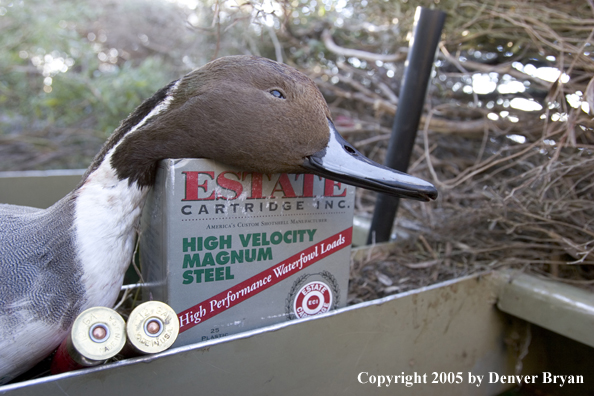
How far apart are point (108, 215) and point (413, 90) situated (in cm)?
99

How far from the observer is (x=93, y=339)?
61 centimetres

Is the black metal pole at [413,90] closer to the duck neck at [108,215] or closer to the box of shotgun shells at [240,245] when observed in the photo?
the box of shotgun shells at [240,245]

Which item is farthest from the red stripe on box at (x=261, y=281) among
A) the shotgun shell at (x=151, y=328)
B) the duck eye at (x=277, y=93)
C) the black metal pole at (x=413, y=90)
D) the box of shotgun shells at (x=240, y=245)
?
the black metal pole at (x=413, y=90)

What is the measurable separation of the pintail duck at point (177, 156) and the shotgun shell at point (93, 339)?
110 mm

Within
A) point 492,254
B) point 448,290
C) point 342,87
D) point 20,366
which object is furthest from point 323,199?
point 342,87

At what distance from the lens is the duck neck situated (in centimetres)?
73

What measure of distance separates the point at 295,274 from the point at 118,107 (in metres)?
2.63

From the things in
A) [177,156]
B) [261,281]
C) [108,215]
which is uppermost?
[177,156]

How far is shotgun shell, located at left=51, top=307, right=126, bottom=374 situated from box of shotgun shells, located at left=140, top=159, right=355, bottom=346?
16cm

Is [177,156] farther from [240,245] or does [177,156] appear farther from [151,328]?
[151,328]

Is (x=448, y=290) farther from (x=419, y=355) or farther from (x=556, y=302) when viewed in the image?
(x=556, y=302)

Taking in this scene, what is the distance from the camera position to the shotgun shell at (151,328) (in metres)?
0.63

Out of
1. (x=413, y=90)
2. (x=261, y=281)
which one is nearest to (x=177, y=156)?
(x=261, y=281)

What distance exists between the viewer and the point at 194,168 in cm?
76
